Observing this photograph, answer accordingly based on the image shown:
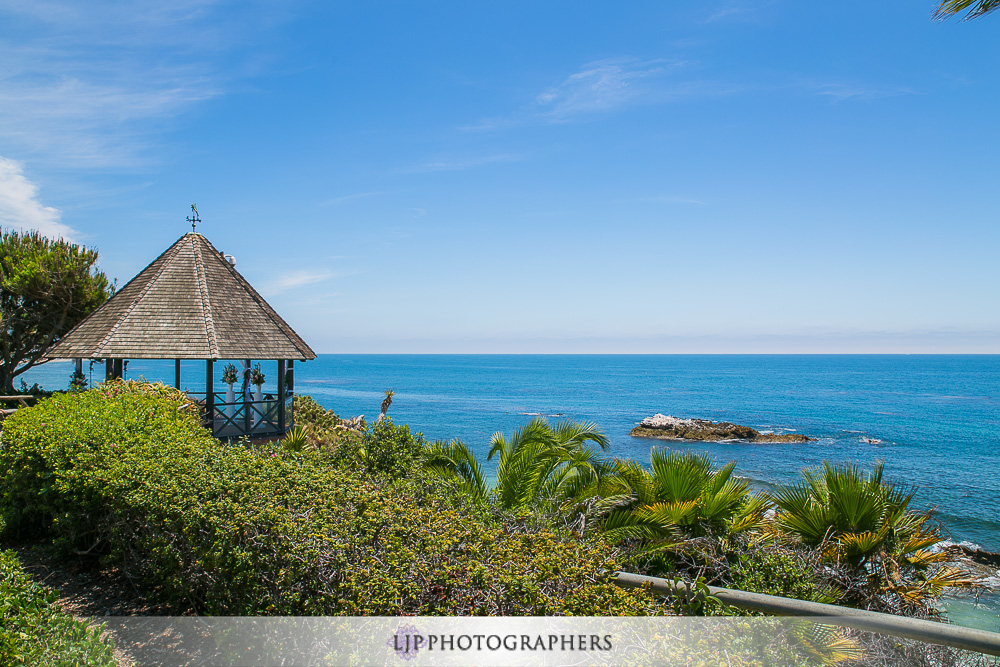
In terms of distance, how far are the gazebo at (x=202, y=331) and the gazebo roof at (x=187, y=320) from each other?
0.07ft

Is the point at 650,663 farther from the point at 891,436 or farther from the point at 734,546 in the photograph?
the point at 891,436

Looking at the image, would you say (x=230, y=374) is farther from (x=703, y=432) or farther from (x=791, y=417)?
(x=791, y=417)

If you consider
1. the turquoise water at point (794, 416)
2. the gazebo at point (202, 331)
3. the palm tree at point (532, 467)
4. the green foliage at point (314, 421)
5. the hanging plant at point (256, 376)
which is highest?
the gazebo at point (202, 331)

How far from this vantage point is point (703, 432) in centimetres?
4734

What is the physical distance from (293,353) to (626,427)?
44721mm

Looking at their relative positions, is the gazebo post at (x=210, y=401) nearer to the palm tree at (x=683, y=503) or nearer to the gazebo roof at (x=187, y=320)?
the gazebo roof at (x=187, y=320)

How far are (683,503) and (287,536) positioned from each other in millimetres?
4619

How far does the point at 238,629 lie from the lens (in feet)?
14.6

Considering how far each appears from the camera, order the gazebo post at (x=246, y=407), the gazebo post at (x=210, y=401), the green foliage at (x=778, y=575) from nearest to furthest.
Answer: the green foliage at (x=778, y=575) → the gazebo post at (x=210, y=401) → the gazebo post at (x=246, y=407)

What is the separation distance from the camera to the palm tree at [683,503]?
6.66 meters

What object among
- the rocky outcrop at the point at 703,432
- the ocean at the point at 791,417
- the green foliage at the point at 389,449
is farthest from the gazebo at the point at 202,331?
the rocky outcrop at the point at 703,432

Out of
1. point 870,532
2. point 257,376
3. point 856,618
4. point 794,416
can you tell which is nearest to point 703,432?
point 794,416

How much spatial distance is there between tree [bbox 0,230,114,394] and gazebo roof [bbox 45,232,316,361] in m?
9.59

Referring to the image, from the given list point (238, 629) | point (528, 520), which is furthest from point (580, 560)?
point (238, 629)
